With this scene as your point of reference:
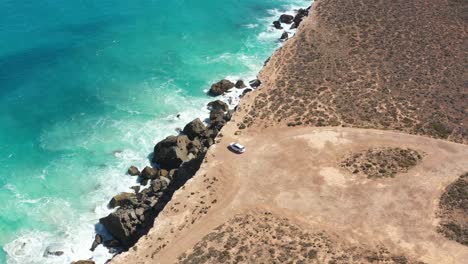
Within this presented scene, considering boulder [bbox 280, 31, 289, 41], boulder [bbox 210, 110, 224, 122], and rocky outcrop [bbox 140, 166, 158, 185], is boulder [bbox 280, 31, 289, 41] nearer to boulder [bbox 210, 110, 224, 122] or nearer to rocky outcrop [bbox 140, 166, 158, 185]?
boulder [bbox 210, 110, 224, 122]

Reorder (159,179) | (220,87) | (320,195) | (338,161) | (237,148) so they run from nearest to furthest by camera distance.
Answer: (320,195)
(338,161)
(237,148)
(159,179)
(220,87)

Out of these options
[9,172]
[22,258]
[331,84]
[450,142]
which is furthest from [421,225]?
[9,172]

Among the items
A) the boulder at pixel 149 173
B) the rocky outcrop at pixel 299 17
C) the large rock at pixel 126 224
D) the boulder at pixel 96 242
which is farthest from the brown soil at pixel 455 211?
the rocky outcrop at pixel 299 17

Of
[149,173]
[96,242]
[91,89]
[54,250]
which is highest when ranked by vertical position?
[91,89]

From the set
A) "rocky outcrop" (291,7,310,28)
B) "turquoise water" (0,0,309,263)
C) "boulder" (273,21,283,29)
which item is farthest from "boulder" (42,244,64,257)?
"rocky outcrop" (291,7,310,28)

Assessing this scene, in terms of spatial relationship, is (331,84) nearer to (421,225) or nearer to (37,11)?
(421,225)

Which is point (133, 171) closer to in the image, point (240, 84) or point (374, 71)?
point (240, 84)

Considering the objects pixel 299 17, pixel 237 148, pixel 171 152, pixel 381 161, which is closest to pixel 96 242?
pixel 171 152
